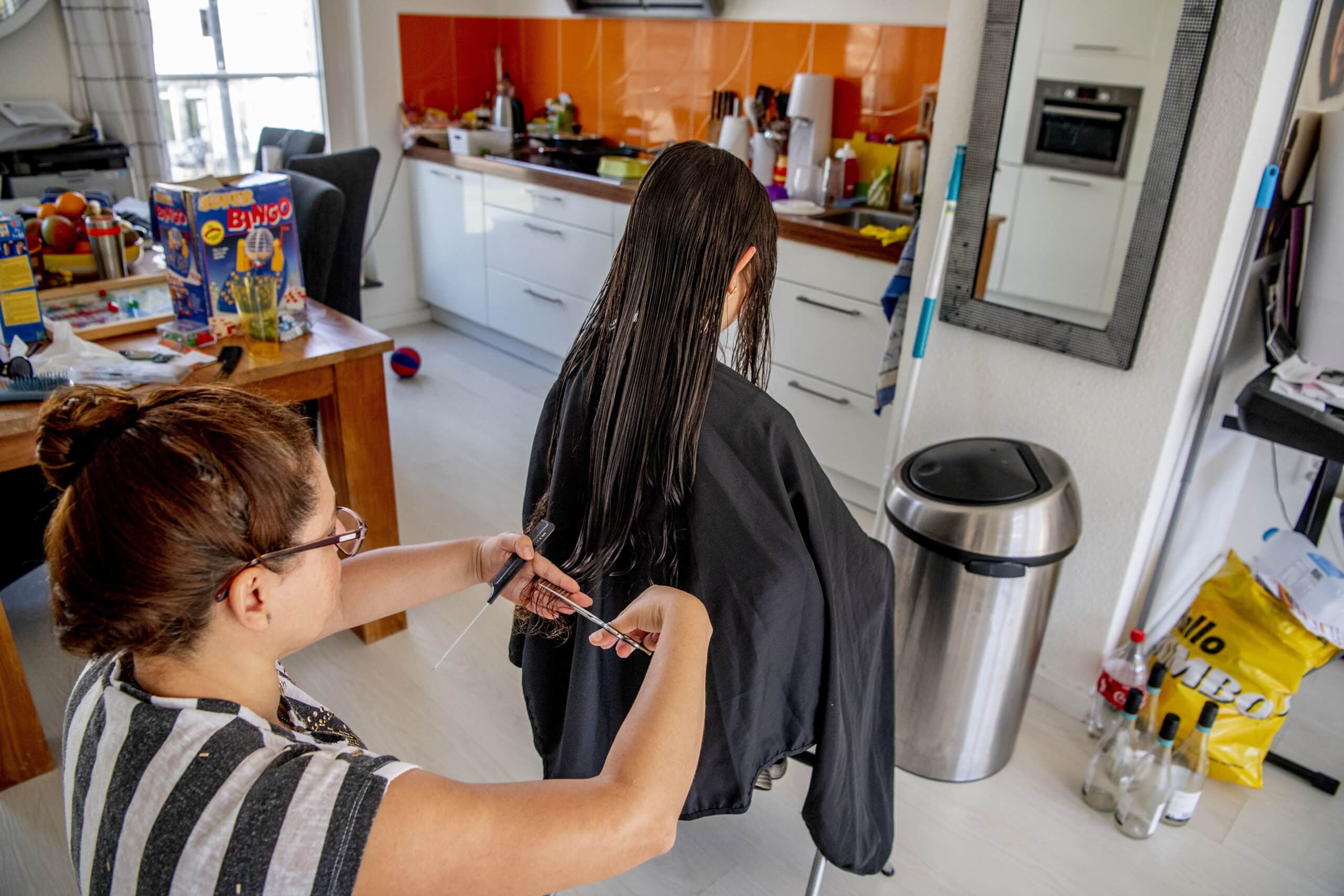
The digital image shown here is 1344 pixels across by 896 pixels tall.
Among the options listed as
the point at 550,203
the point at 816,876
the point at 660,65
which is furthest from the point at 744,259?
the point at 660,65

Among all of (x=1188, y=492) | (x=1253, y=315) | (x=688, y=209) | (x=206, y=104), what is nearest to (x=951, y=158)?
(x=1253, y=315)

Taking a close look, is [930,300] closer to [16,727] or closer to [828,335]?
[828,335]

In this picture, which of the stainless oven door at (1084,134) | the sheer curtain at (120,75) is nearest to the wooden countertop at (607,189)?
the stainless oven door at (1084,134)

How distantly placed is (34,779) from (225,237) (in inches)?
45.2

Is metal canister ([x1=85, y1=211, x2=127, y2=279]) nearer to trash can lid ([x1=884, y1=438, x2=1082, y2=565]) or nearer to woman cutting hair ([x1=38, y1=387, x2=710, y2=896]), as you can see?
woman cutting hair ([x1=38, y1=387, x2=710, y2=896])

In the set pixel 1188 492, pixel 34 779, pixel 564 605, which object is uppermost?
pixel 564 605

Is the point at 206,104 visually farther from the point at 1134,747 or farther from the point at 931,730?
the point at 1134,747

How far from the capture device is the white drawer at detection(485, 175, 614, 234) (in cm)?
349

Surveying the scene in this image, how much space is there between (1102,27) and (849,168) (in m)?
1.56

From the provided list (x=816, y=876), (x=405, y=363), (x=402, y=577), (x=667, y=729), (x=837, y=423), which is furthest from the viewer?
(x=405, y=363)

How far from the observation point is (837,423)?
114 inches

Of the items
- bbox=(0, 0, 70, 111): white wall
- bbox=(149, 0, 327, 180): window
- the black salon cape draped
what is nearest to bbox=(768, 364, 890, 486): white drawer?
the black salon cape draped

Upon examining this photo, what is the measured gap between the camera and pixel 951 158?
Result: 1933mm

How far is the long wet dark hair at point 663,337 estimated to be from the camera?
1.05 m
